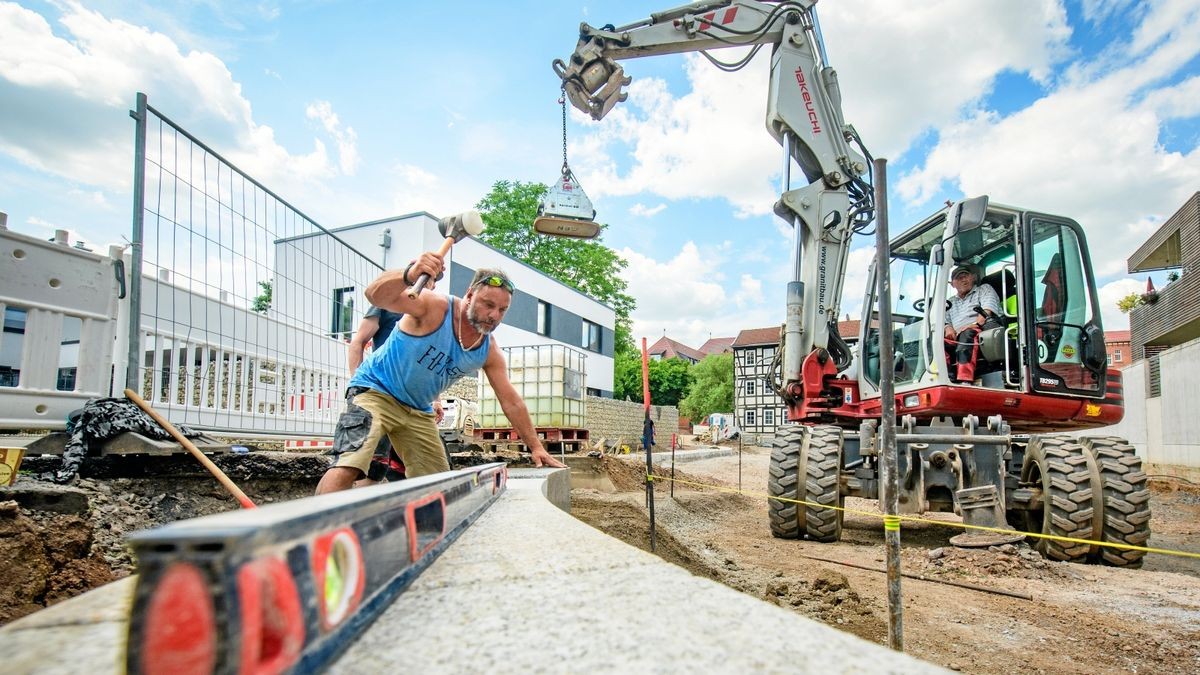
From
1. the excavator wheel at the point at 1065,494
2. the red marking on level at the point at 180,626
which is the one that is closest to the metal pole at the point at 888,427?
the red marking on level at the point at 180,626

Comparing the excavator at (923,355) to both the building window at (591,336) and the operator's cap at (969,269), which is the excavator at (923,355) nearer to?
the operator's cap at (969,269)

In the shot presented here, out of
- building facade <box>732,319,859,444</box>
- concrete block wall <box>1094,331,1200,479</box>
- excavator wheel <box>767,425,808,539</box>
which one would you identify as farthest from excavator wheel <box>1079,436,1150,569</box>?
building facade <box>732,319,859,444</box>

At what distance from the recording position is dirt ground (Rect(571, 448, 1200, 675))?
320 cm

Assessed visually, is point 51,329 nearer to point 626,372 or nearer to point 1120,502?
point 1120,502

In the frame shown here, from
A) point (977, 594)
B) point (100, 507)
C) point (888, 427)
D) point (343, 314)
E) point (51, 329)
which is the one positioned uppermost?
point (343, 314)

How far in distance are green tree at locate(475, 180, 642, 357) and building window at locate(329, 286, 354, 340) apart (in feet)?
85.2

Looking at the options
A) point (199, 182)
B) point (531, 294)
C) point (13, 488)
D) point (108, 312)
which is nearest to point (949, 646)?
point (13, 488)

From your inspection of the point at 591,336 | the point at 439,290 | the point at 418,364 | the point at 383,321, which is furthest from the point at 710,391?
the point at 418,364

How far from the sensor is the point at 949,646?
3262 millimetres

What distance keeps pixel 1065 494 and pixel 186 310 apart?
6.55 m

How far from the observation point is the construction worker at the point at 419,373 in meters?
3.55

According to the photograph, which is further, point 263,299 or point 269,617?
point 263,299

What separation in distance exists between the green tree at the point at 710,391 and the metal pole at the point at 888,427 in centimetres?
6018

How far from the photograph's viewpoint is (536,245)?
3497 centimetres
